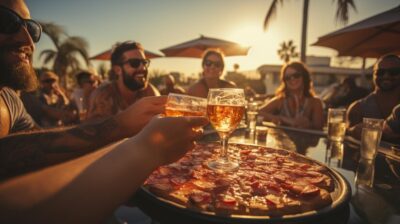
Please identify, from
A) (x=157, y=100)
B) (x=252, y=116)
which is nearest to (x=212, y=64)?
(x=252, y=116)

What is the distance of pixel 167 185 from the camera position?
128 centimetres

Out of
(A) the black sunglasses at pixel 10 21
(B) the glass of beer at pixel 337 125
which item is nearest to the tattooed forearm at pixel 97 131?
(A) the black sunglasses at pixel 10 21

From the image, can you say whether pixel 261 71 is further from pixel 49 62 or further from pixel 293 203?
pixel 293 203

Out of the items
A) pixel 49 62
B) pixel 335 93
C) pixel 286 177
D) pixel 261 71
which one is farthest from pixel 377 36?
pixel 261 71

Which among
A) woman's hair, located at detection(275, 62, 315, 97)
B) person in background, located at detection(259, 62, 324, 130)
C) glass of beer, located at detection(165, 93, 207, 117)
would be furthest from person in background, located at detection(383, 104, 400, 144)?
woman's hair, located at detection(275, 62, 315, 97)

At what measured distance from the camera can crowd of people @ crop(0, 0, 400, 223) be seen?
734 millimetres

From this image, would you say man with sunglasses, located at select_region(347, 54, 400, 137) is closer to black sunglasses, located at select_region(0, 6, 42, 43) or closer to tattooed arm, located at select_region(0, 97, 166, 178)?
tattooed arm, located at select_region(0, 97, 166, 178)

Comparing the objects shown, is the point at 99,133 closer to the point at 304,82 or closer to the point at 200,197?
the point at 200,197

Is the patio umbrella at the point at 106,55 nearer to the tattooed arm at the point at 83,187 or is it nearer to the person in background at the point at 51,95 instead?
the person in background at the point at 51,95

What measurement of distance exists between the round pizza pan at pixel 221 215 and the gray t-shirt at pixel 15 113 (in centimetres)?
217

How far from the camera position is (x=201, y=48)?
427 inches

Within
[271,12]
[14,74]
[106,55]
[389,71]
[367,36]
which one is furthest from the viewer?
[271,12]

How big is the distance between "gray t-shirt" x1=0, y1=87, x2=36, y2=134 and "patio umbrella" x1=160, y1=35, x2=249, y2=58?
7.90 metres

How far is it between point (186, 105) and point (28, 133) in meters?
0.94
